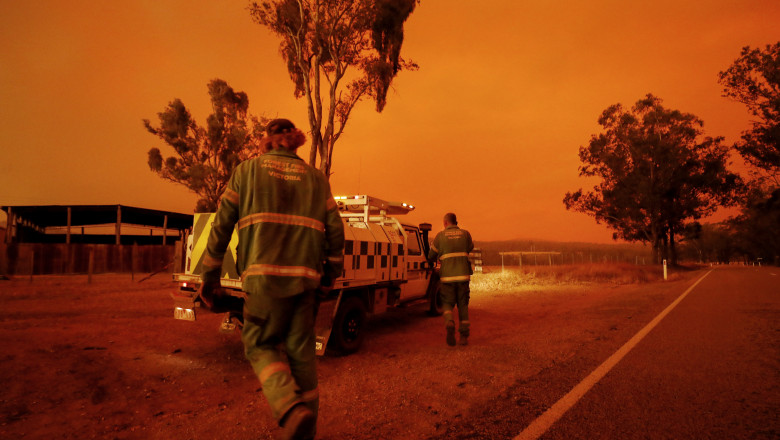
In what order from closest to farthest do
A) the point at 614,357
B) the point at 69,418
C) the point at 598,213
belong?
the point at 69,418 → the point at 614,357 → the point at 598,213

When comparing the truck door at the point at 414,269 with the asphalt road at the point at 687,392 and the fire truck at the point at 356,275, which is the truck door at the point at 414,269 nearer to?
the fire truck at the point at 356,275

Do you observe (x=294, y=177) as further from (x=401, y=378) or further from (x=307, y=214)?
(x=401, y=378)

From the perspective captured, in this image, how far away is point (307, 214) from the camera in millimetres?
2543

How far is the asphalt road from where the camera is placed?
289 cm

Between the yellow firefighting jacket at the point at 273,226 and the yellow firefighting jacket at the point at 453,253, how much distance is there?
359 centimetres

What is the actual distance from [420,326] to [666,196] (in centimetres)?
3840

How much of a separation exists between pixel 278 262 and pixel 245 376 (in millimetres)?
2942

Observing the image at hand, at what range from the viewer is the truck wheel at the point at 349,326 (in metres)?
5.30

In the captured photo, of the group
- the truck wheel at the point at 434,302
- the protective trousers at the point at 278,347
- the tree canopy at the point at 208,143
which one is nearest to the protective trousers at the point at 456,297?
the truck wheel at the point at 434,302

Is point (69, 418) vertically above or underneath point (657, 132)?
underneath

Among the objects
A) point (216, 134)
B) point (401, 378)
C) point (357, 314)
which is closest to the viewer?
point (401, 378)

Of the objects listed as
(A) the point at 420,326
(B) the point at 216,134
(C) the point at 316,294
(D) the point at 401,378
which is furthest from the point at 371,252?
(B) the point at 216,134

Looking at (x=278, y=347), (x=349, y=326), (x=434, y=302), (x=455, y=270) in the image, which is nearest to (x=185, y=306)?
(x=349, y=326)

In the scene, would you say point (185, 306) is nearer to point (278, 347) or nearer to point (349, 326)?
point (349, 326)
